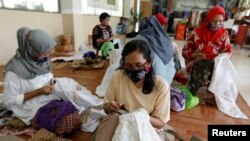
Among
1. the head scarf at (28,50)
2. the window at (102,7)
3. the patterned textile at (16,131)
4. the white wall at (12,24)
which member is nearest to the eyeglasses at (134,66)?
the head scarf at (28,50)

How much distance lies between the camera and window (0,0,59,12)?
11.6 feet

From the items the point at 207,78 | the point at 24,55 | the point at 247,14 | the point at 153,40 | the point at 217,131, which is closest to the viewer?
the point at 217,131

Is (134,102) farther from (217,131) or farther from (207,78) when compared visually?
(207,78)

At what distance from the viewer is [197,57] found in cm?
249

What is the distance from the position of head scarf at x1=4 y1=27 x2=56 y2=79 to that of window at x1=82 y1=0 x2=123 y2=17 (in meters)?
4.34

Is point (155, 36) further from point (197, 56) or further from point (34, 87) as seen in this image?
point (34, 87)

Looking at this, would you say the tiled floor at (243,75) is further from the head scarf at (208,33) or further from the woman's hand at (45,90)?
the woman's hand at (45,90)

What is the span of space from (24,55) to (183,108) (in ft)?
5.42

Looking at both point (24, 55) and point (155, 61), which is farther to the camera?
point (155, 61)

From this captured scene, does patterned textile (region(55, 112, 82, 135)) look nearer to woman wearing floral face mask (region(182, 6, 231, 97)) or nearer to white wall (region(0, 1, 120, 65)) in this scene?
woman wearing floral face mask (region(182, 6, 231, 97))

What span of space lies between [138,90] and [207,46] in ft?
5.51

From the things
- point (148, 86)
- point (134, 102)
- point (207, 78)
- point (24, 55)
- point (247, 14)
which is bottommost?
point (207, 78)

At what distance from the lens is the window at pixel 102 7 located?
5750mm

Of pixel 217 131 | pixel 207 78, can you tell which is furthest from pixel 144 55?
pixel 207 78
